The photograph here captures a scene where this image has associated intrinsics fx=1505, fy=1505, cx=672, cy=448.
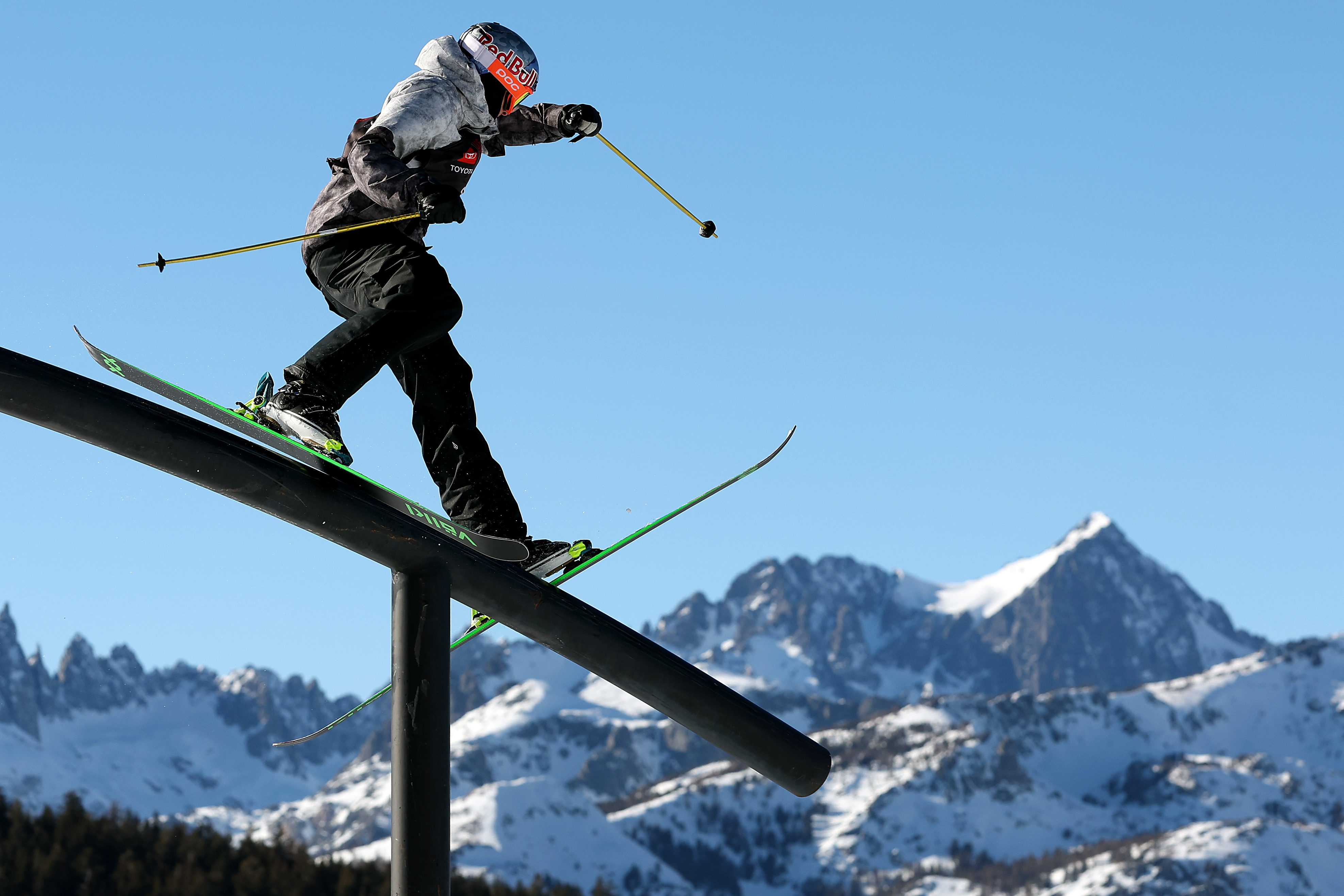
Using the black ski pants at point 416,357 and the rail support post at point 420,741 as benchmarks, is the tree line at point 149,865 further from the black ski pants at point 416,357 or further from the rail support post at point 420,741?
the rail support post at point 420,741

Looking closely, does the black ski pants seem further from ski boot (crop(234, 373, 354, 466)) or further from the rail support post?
the rail support post

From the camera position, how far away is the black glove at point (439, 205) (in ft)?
13.9

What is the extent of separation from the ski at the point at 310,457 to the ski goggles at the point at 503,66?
1354 mm

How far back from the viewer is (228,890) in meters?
19.9

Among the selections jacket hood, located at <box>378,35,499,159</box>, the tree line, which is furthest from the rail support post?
the tree line

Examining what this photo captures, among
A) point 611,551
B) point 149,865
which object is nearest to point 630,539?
point 611,551

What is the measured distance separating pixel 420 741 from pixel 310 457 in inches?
49.0

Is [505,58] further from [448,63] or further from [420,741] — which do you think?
[420,741]

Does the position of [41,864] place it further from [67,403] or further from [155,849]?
[67,403]

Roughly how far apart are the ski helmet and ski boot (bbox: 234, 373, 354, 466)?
4.17 feet

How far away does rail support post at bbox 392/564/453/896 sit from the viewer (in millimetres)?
3016

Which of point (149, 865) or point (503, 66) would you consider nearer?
point (503, 66)

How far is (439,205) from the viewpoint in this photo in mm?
4250

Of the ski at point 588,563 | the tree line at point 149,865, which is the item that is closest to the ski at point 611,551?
the ski at point 588,563
